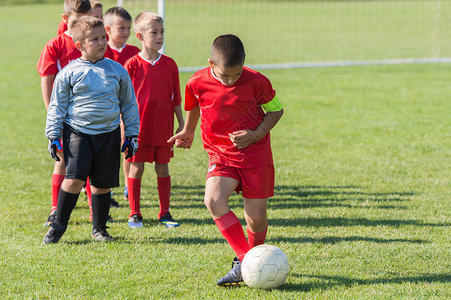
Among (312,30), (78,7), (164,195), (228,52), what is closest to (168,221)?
(164,195)

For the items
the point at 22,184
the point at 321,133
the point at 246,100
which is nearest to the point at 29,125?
the point at 22,184

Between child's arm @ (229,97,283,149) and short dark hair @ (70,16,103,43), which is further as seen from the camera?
short dark hair @ (70,16,103,43)

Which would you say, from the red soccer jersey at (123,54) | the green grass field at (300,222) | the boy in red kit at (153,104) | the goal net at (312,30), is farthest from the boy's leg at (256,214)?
the goal net at (312,30)

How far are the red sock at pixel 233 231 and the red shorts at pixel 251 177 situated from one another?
0.21 metres

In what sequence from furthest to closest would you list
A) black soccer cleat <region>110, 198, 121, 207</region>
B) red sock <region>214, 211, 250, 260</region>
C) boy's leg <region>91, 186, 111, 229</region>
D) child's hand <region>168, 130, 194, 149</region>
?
black soccer cleat <region>110, 198, 121, 207</region>
boy's leg <region>91, 186, 111, 229</region>
child's hand <region>168, 130, 194, 149</region>
red sock <region>214, 211, 250, 260</region>

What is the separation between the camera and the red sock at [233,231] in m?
4.46

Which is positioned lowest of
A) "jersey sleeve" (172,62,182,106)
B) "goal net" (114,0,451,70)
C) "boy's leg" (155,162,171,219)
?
"goal net" (114,0,451,70)

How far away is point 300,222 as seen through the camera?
5996 mm

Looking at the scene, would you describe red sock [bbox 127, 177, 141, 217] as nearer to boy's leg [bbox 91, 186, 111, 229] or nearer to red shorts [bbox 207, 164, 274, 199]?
boy's leg [bbox 91, 186, 111, 229]

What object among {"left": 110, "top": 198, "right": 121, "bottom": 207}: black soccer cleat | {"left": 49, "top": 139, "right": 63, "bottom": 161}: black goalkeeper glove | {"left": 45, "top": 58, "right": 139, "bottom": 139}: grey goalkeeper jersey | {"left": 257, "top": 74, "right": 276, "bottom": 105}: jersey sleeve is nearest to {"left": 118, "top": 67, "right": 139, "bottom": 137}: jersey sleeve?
{"left": 45, "top": 58, "right": 139, "bottom": 139}: grey goalkeeper jersey

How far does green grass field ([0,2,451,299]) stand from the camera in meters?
4.41

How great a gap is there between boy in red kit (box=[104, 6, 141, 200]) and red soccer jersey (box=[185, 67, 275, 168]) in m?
1.99

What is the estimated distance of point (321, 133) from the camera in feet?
34.3

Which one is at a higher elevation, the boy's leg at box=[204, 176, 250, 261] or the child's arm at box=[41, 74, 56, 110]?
the child's arm at box=[41, 74, 56, 110]
